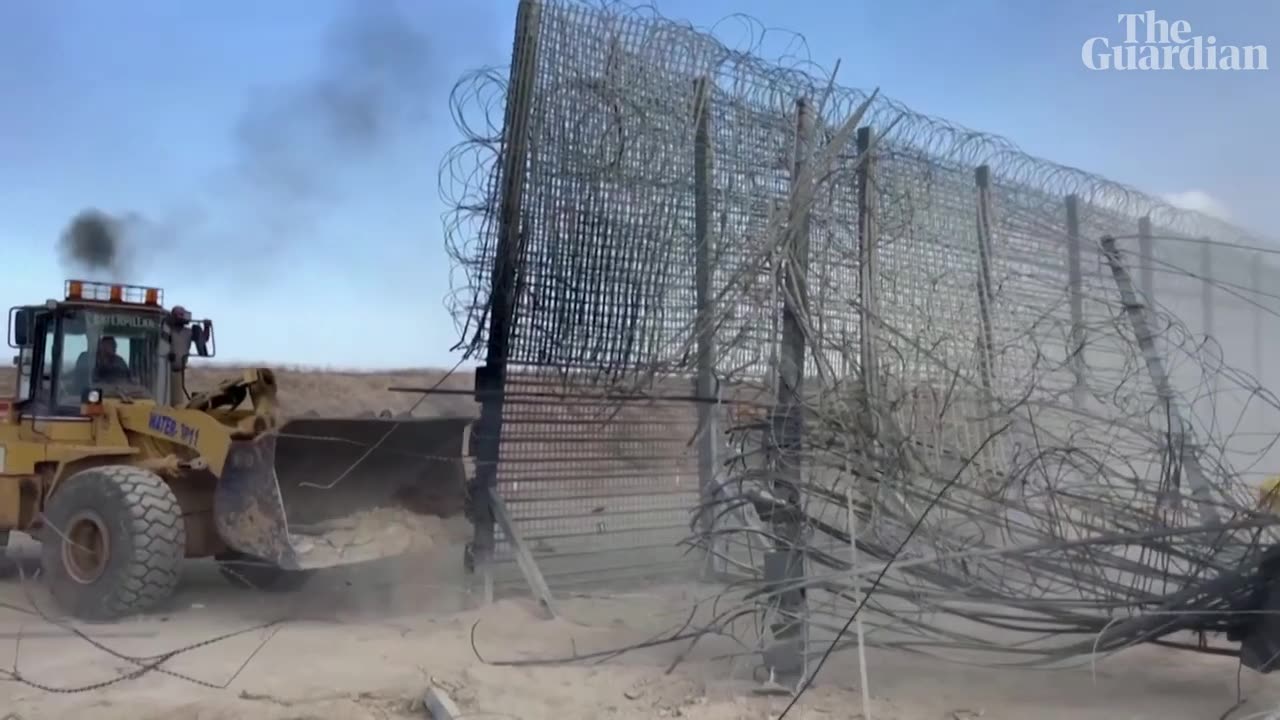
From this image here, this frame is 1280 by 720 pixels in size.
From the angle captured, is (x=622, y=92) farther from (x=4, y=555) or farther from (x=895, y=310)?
(x=4, y=555)

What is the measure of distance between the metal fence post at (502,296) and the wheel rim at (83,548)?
2.59 meters

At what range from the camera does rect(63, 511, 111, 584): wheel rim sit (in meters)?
7.59

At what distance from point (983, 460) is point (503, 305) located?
10.6 feet

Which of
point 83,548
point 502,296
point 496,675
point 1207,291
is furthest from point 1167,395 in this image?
point 83,548

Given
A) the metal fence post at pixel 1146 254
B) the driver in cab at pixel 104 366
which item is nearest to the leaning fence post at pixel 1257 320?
the metal fence post at pixel 1146 254

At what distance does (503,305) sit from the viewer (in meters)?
7.30

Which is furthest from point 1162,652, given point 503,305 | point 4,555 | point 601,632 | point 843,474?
point 4,555

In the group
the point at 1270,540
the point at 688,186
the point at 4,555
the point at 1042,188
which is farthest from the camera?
the point at 4,555

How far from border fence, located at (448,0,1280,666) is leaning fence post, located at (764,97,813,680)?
2 cm

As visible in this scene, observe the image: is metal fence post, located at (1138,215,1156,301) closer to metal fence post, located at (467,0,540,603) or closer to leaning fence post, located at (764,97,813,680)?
leaning fence post, located at (764,97,813,680)

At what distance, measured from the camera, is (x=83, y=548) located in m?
7.61

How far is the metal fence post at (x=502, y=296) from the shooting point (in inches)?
283

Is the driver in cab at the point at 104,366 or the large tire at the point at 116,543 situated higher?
the driver in cab at the point at 104,366

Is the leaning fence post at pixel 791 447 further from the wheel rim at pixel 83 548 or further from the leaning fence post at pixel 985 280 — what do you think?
the wheel rim at pixel 83 548
